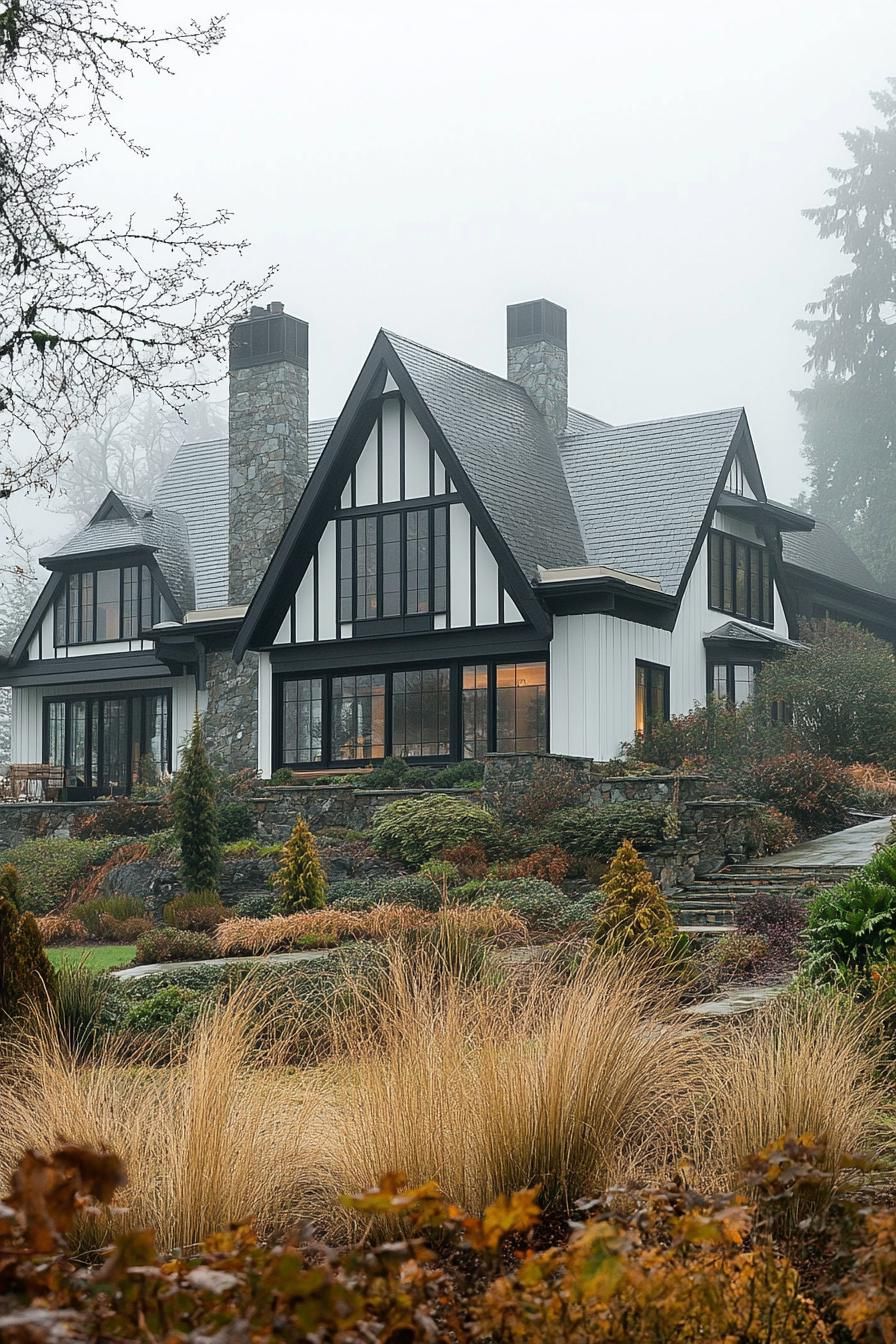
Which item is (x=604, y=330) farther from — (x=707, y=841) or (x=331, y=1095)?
(x=331, y=1095)

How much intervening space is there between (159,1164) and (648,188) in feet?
449

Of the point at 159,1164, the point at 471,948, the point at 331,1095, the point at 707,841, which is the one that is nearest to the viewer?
the point at 159,1164

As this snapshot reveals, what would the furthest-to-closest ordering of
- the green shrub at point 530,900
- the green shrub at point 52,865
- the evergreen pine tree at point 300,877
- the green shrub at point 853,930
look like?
the green shrub at point 52,865
the evergreen pine tree at point 300,877
the green shrub at point 530,900
the green shrub at point 853,930

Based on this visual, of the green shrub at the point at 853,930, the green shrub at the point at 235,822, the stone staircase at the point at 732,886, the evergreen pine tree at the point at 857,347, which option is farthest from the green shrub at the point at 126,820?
the evergreen pine tree at the point at 857,347

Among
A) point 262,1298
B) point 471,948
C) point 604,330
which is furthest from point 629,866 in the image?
point 604,330

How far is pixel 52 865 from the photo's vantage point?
20.5 m

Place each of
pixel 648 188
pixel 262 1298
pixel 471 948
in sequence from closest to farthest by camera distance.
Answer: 1. pixel 262 1298
2. pixel 471 948
3. pixel 648 188

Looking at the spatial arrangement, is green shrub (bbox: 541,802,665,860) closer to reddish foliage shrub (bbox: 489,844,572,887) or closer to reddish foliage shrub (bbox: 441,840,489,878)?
reddish foliage shrub (bbox: 489,844,572,887)

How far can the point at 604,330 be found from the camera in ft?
367

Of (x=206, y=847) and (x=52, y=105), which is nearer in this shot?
(x=52, y=105)

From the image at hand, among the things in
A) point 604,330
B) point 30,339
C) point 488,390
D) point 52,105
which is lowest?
point 30,339

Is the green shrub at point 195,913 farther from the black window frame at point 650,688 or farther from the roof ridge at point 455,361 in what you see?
the roof ridge at point 455,361

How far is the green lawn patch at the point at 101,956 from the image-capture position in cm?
1387

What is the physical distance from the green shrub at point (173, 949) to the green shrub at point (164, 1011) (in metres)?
3.38
